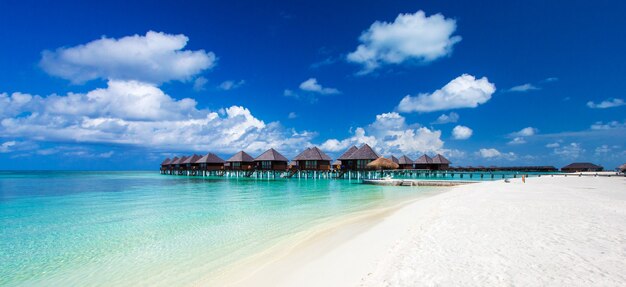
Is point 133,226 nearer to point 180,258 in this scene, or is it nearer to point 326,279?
point 180,258

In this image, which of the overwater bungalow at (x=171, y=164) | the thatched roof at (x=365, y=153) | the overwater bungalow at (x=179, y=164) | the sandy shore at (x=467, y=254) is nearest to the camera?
the sandy shore at (x=467, y=254)

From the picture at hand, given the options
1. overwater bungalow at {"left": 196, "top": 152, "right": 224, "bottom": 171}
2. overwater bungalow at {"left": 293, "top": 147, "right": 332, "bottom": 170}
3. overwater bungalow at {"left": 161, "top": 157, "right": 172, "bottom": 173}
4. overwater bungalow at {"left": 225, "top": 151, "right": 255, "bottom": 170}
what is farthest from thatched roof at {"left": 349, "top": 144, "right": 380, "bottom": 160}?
overwater bungalow at {"left": 161, "top": 157, "right": 172, "bottom": 173}

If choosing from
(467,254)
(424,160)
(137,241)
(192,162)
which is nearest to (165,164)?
(192,162)

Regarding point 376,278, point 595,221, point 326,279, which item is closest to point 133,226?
point 326,279

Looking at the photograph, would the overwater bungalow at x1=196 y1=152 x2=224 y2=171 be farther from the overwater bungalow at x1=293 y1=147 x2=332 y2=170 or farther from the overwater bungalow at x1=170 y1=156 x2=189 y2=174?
the overwater bungalow at x1=293 y1=147 x2=332 y2=170

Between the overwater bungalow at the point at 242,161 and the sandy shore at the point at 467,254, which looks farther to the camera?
the overwater bungalow at the point at 242,161

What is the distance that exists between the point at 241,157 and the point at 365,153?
712 inches

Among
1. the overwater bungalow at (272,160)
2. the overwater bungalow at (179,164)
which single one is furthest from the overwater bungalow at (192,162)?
the overwater bungalow at (272,160)

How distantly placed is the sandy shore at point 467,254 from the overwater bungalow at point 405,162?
135ft

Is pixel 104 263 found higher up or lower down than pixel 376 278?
lower down

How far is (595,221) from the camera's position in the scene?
21.8 ft

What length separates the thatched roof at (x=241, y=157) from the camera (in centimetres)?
4338

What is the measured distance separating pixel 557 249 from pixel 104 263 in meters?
7.41

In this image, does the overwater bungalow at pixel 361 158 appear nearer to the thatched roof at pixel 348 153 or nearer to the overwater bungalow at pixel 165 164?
the thatched roof at pixel 348 153
